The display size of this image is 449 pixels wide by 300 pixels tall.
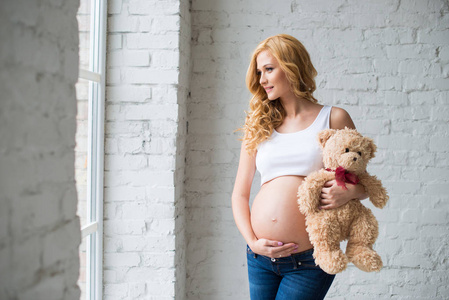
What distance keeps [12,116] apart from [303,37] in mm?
1932

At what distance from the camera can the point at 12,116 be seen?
83cm

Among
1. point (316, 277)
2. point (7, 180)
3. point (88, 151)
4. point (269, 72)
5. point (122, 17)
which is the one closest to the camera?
point (7, 180)

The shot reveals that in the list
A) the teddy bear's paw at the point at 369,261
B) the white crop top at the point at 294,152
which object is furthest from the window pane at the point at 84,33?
the teddy bear's paw at the point at 369,261

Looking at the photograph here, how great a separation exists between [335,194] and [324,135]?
0.22m

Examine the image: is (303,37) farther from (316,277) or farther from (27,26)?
(27,26)

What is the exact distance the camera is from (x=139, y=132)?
83.4 inches

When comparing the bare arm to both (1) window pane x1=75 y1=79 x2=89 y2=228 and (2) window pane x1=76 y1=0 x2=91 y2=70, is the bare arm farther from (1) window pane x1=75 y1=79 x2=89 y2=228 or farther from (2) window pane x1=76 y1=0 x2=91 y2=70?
(2) window pane x1=76 y1=0 x2=91 y2=70

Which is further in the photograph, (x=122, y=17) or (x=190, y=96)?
(x=190, y=96)

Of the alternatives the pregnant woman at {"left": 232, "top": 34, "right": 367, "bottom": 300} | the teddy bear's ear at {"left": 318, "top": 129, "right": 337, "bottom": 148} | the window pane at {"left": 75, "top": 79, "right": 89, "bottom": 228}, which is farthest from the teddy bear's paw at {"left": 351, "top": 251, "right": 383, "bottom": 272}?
the window pane at {"left": 75, "top": 79, "right": 89, "bottom": 228}

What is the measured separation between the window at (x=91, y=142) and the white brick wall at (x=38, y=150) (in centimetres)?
82

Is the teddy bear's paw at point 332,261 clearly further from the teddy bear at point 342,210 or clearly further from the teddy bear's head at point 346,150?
the teddy bear's head at point 346,150

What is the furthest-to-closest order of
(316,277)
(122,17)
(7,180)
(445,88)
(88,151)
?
(445,88) < (122,17) < (88,151) < (316,277) < (7,180)

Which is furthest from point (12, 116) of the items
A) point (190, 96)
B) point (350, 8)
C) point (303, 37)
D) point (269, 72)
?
point (350, 8)

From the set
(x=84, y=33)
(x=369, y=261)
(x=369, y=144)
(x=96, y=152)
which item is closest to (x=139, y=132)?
(x=96, y=152)
